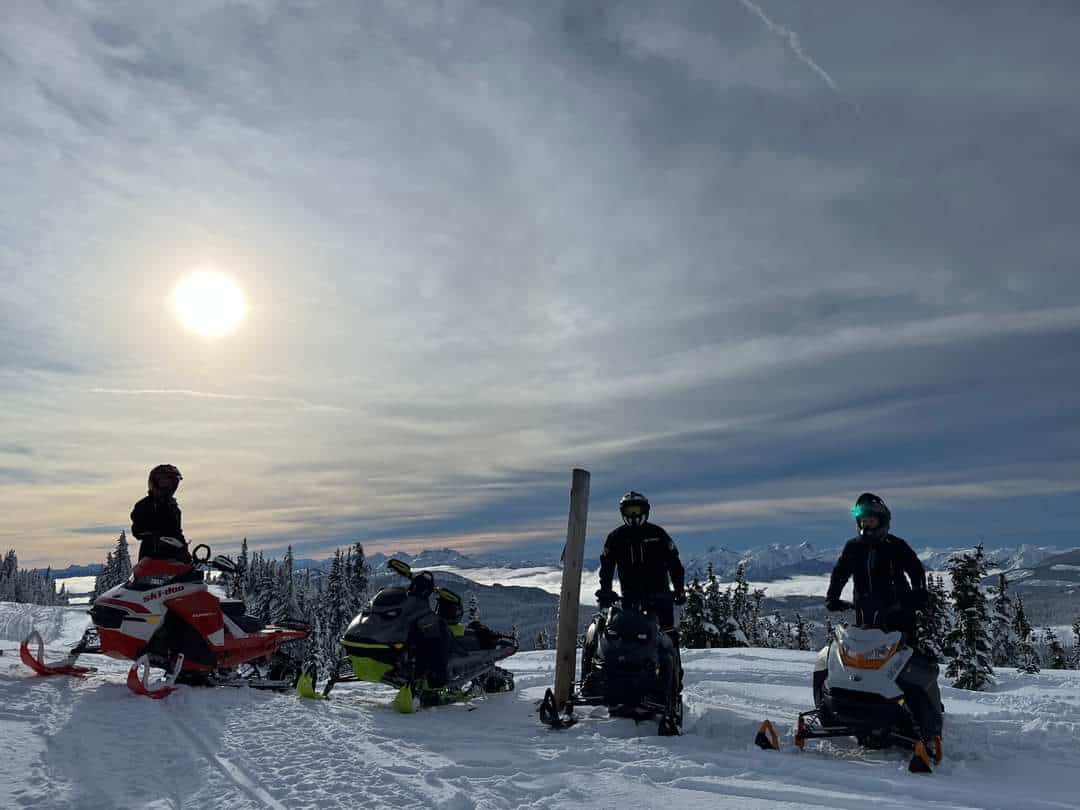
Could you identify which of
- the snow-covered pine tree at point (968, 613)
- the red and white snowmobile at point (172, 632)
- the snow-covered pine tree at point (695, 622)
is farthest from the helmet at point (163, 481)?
the snow-covered pine tree at point (968, 613)

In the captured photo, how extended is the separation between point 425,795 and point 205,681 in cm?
491

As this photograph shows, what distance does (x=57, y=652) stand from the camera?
10117 mm

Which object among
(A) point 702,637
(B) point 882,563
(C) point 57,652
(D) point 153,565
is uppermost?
(B) point 882,563

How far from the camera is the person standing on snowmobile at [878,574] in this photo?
693 cm

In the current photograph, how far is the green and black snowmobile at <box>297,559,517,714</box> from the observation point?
7.90m

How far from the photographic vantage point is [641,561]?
8406mm

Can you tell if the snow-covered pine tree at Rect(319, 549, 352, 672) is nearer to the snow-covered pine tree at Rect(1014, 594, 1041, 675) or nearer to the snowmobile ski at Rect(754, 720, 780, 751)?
the snow-covered pine tree at Rect(1014, 594, 1041, 675)

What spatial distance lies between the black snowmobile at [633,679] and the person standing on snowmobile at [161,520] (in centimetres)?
490

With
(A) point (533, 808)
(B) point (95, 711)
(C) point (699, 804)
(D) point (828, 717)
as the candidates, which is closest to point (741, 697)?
(D) point (828, 717)

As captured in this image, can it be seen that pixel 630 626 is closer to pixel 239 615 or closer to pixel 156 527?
pixel 239 615

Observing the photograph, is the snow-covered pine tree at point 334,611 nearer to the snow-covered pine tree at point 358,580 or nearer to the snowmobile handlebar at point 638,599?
the snow-covered pine tree at point 358,580

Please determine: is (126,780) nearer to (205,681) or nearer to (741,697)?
(205,681)

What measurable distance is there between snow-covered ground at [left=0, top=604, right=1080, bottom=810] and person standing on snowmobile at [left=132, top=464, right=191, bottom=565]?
5.16ft

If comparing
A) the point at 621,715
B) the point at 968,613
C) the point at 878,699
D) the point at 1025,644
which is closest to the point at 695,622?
the point at 968,613
